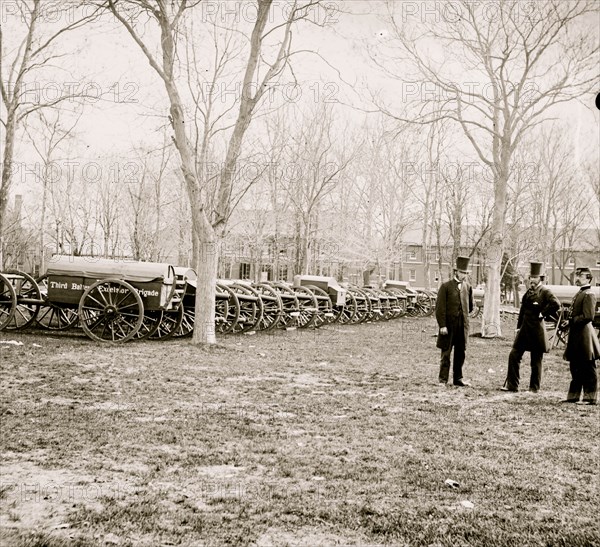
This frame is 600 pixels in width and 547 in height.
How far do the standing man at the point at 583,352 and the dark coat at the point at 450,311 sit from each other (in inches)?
60.2

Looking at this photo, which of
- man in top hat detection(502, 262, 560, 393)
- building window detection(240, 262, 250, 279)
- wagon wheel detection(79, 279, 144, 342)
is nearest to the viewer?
man in top hat detection(502, 262, 560, 393)

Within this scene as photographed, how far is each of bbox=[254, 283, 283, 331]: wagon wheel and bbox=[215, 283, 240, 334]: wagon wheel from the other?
3.26 ft

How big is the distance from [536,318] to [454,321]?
110cm

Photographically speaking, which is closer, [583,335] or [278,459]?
[278,459]

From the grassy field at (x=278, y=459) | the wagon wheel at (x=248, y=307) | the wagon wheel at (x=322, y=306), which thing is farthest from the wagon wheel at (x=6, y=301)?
the wagon wheel at (x=322, y=306)

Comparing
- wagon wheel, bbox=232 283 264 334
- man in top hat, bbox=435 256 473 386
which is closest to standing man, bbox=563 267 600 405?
man in top hat, bbox=435 256 473 386

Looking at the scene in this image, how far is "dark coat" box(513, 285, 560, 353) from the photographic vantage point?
8.44 m

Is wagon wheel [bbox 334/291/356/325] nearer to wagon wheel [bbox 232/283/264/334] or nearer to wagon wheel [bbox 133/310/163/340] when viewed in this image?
wagon wheel [bbox 232/283/264/334]

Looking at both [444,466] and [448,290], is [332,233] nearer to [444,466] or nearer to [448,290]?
[448,290]

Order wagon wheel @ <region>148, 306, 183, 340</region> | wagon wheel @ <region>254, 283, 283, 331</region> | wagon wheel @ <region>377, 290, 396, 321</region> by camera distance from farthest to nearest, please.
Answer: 1. wagon wheel @ <region>377, 290, 396, 321</region>
2. wagon wheel @ <region>254, 283, 283, 331</region>
3. wagon wheel @ <region>148, 306, 183, 340</region>

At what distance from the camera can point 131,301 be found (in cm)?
1105

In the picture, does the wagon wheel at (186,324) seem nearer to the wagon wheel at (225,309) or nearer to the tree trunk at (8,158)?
the wagon wheel at (225,309)

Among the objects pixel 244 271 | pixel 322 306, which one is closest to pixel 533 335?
pixel 322 306

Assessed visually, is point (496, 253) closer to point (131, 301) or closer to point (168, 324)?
point (168, 324)
